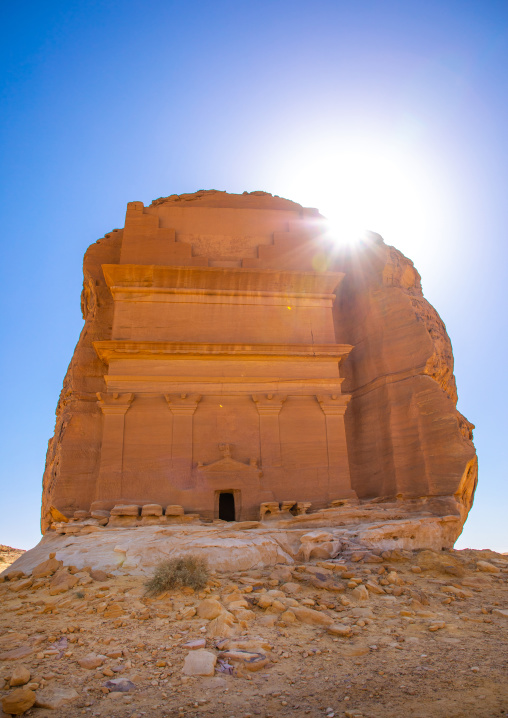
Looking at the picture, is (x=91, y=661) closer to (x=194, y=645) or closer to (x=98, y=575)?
(x=194, y=645)

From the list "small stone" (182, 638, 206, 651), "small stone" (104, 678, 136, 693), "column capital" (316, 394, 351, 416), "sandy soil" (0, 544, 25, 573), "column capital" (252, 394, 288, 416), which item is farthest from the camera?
"sandy soil" (0, 544, 25, 573)

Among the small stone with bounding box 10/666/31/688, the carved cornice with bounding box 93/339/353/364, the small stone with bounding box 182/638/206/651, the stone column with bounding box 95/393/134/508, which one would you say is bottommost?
the small stone with bounding box 10/666/31/688

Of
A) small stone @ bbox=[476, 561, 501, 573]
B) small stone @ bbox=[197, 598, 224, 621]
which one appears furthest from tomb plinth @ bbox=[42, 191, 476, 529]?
small stone @ bbox=[197, 598, 224, 621]

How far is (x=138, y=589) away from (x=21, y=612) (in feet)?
5.56

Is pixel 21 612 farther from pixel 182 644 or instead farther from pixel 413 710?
pixel 413 710

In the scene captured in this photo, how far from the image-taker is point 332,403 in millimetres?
14914

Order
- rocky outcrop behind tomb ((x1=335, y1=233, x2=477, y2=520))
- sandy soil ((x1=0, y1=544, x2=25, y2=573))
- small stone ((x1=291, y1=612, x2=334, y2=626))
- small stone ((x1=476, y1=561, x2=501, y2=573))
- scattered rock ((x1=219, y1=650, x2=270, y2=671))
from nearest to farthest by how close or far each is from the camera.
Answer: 1. scattered rock ((x1=219, y1=650, x2=270, y2=671))
2. small stone ((x1=291, y1=612, x2=334, y2=626))
3. small stone ((x1=476, y1=561, x2=501, y2=573))
4. rocky outcrop behind tomb ((x1=335, y1=233, x2=477, y2=520))
5. sandy soil ((x1=0, y1=544, x2=25, y2=573))

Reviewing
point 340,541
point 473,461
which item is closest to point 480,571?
point 340,541

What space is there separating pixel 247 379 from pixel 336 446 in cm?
316

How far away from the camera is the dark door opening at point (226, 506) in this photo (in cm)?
1459

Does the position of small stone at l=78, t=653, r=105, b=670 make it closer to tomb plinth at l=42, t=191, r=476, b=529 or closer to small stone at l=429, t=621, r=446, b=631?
small stone at l=429, t=621, r=446, b=631

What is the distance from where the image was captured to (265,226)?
57.5ft

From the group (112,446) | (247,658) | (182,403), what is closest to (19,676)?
(247,658)

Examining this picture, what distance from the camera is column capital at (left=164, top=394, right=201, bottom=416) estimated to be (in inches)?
557
